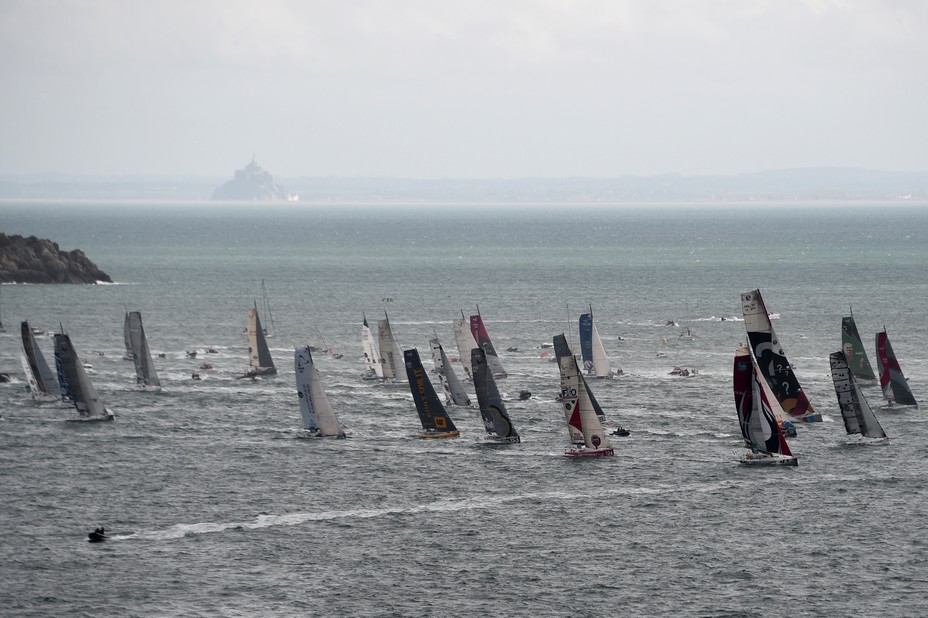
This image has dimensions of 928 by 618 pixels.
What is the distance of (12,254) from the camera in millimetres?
191750

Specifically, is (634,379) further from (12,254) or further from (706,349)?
(12,254)

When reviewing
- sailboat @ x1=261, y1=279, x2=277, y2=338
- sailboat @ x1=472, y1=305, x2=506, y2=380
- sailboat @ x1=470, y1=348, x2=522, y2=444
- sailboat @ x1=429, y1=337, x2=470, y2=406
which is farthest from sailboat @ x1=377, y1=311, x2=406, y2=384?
sailboat @ x1=261, y1=279, x2=277, y2=338

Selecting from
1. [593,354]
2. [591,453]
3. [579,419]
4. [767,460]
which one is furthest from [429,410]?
[593,354]

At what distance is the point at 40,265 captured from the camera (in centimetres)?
18888

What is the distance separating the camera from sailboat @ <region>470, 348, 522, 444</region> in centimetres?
7731

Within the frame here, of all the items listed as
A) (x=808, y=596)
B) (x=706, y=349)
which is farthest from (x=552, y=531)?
(x=706, y=349)

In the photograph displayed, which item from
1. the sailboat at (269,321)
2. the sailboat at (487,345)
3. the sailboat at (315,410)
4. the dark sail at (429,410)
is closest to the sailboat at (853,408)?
the dark sail at (429,410)

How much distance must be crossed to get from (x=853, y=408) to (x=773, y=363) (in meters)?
10.4

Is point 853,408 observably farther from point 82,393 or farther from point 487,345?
point 82,393

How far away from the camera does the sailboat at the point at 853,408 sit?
75312mm

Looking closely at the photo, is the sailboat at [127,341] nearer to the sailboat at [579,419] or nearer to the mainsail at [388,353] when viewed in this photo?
the mainsail at [388,353]

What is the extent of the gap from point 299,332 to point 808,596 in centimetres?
9088

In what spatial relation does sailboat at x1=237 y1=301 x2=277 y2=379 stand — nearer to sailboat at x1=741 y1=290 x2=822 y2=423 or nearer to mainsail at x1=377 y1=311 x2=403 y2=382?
mainsail at x1=377 y1=311 x2=403 y2=382

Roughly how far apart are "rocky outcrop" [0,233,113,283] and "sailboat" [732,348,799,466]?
138 m
